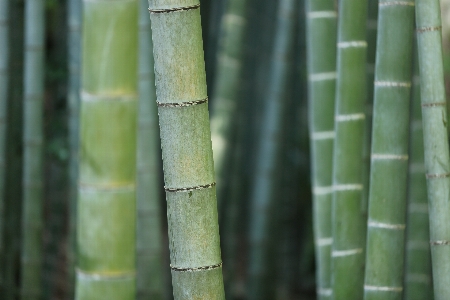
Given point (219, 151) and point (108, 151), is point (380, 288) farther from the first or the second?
point (219, 151)

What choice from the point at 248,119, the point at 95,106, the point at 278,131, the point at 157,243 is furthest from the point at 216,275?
the point at 248,119

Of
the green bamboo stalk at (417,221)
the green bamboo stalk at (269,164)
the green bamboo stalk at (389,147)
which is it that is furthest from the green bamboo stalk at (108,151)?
the green bamboo stalk at (269,164)

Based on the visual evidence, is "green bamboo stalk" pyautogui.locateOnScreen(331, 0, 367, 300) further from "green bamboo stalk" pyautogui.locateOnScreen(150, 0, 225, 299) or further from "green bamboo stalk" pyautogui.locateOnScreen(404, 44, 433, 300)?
"green bamboo stalk" pyautogui.locateOnScreen(150, 0, 225, 299)

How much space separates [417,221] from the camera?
122 cm

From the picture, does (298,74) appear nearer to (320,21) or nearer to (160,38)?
(320,21)

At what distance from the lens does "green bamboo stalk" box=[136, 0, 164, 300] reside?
4.15 ft

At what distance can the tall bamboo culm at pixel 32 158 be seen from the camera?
1646mm

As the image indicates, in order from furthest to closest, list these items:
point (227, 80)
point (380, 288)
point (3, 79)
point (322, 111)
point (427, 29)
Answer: point (227, 80) < point (3, 79) < point (322, 111) < point (380, 288) < point (427, 29)

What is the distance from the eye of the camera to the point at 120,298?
2.56 feet

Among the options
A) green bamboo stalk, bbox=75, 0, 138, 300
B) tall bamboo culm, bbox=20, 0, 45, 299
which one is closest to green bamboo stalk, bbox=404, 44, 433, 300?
green bamboo stalk, bbox=75, 0, 138, 300

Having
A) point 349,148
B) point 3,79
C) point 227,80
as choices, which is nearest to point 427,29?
point 349,148

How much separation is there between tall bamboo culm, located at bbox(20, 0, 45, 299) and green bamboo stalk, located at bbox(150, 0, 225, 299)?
3.36ft

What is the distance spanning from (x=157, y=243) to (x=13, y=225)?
0.78 meters

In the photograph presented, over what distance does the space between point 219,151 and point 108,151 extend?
1.17m
